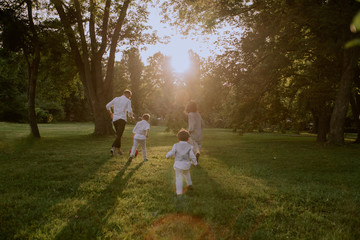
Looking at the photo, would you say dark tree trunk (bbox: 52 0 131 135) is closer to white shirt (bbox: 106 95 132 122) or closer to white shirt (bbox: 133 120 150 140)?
white shirt (bbox: 106 95 132 122)

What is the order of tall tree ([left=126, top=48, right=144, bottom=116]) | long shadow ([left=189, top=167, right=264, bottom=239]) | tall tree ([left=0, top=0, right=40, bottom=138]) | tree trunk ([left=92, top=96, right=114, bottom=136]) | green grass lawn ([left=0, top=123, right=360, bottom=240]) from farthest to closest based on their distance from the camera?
tall tree ([left=126, top=48, right=144, bottom=116]), tree trunk ([left=92, top=96, right=114, bottom=136]), tall tree ([left=0, top=0, right=40, bottom=138]), long shadow ([left=189, top=167, right=264, bottom=239]), green grass lawn ([left=0, top=123, right=360, bottom=240])

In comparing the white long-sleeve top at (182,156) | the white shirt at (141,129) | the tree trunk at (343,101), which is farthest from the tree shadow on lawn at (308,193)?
the tree trunk at (343,101)

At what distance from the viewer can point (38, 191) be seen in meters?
4.88

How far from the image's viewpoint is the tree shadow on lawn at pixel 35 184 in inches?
140

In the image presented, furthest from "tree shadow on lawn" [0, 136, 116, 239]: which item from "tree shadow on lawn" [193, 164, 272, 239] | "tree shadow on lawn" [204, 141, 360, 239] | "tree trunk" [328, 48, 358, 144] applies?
"tree trunk" [328, 48, 358, 144]

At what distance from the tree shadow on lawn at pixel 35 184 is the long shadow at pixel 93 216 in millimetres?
459

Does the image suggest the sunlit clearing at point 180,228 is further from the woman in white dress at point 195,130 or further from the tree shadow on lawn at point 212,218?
the woman in white dress at point 195,130

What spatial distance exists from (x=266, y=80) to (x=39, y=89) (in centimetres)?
1973

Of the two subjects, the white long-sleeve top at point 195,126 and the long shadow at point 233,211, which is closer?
the long shadow at point 233,211

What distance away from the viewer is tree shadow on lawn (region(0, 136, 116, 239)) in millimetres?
3560

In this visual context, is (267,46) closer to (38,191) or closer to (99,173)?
(99,173)

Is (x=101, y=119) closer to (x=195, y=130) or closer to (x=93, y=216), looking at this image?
(x=195, y=130)

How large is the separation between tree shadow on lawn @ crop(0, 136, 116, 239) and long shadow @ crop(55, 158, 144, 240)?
0.46m

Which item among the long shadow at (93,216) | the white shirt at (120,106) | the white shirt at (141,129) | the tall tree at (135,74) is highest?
the tall tree at (135,74)
